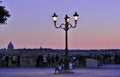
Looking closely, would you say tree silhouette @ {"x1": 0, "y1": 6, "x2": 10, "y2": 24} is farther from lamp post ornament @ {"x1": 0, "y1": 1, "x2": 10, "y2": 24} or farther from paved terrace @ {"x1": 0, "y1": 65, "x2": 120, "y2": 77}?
paved terrace @ {"x1": 0, "y1": 65, "x2": 120, "y2": 77}

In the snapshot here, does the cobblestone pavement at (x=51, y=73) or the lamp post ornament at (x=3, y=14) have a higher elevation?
the lamp post ornament at (x=3, y=14)

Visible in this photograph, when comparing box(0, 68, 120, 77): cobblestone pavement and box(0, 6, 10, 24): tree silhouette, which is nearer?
box(0, 6, 10, 24): tree silhouette

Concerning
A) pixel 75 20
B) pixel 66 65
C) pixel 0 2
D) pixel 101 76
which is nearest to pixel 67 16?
pixel 75 20

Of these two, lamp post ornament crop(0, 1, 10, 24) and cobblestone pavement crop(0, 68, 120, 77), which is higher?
lamp post ornament crop(0, 1, 10, 24)

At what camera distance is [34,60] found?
6569cm

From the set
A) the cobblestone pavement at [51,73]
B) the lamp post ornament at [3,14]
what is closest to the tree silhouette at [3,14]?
the lamp post ornament at [3,14]

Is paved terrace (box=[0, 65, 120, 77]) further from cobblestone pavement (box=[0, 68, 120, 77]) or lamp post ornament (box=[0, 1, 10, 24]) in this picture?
lamp post ornament (box=[0, 1, 10, 24])

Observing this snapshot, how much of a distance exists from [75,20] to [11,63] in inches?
730

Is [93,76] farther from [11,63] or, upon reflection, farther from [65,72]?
[11,63]

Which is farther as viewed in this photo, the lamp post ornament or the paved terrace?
the paved terrace

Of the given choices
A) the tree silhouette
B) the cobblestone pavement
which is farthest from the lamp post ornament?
the cobblestone pavement

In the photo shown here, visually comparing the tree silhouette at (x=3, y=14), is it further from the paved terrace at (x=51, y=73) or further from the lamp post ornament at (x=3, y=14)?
the paved terrace at (x=51, y=73)

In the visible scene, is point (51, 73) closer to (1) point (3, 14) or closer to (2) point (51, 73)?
(2) point (51, 73)

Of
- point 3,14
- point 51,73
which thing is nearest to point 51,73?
point 51,73
